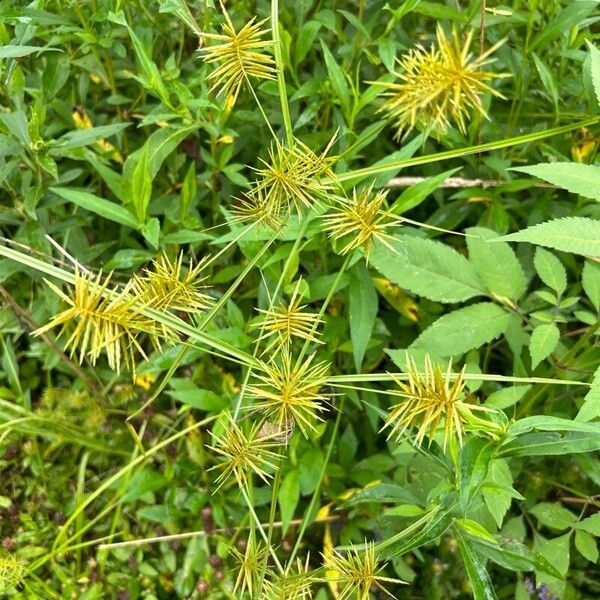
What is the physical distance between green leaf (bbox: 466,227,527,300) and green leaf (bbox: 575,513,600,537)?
41 cm

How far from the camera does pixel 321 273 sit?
4.44ft

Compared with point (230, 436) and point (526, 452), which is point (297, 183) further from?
point (526, 452)

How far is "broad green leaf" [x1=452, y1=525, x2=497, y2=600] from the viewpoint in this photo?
94 cm

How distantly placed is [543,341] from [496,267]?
0.16 m

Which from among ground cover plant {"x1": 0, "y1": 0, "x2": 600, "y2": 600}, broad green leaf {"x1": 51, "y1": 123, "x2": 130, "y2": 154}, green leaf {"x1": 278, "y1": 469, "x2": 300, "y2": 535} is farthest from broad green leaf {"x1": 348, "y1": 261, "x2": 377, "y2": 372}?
broad green leaf {"x1": 51, "y1": 123, "x2": 130, "y2": 154}

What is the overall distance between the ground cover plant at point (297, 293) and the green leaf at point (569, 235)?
12 millimetres

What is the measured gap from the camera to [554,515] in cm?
133

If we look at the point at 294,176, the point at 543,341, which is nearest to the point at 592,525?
the point at 543,341

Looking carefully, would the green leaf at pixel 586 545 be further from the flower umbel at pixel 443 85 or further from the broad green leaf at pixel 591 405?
the flower umbel at pixel 443 85

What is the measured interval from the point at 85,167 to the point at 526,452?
1.06 m

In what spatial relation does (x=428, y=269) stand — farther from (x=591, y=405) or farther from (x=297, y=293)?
(x=591, y=405)

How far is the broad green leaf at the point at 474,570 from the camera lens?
94 cm

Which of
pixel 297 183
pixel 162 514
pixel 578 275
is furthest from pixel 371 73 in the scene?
pixel 162 514

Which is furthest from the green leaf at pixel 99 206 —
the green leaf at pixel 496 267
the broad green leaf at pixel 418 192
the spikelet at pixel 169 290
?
the green leaf at pixel 496 267
